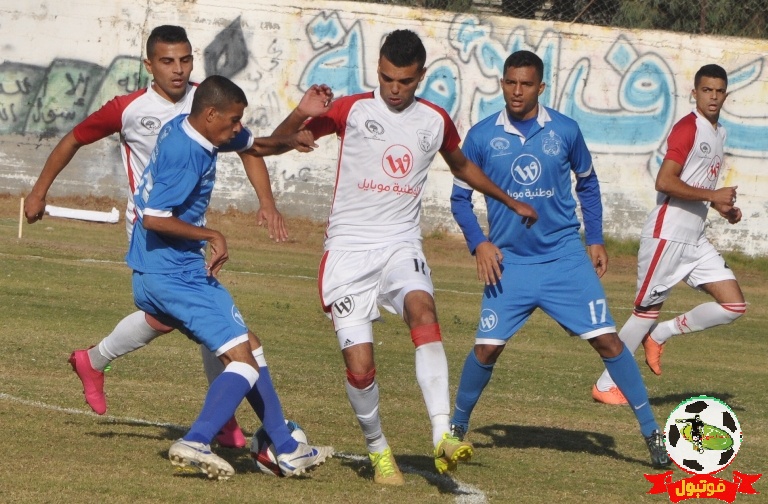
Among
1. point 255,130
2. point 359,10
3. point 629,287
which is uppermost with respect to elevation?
point 359,10

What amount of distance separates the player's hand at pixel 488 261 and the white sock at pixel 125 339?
1.91 m

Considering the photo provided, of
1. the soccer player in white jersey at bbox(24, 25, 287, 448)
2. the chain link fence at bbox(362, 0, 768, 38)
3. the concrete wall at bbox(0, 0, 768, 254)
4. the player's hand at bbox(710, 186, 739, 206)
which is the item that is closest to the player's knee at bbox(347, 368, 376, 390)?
the soccer player in white jersey at bbox(24, 25, 287, 448)

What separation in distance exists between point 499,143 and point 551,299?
99 cm

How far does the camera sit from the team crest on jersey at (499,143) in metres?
7.71

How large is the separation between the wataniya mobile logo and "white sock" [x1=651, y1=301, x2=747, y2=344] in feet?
11.2

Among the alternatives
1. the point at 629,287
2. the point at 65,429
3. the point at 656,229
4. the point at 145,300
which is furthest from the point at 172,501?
the point at 629,287

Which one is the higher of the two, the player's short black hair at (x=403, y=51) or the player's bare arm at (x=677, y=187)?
the player's short black hair at (x=403, y=51)

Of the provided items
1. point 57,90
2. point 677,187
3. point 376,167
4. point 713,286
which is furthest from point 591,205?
point 57,90

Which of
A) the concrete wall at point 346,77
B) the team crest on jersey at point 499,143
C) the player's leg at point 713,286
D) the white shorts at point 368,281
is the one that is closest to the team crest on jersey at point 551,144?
the team crest on jersey at point 499,143

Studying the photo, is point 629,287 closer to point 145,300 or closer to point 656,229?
point 656,229

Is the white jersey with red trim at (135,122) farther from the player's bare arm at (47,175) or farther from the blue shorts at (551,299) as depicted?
the blue shorts at (551,299)

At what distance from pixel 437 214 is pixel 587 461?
14.7 meters

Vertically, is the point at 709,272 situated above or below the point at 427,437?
above

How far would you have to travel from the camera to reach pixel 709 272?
10.1 meters
